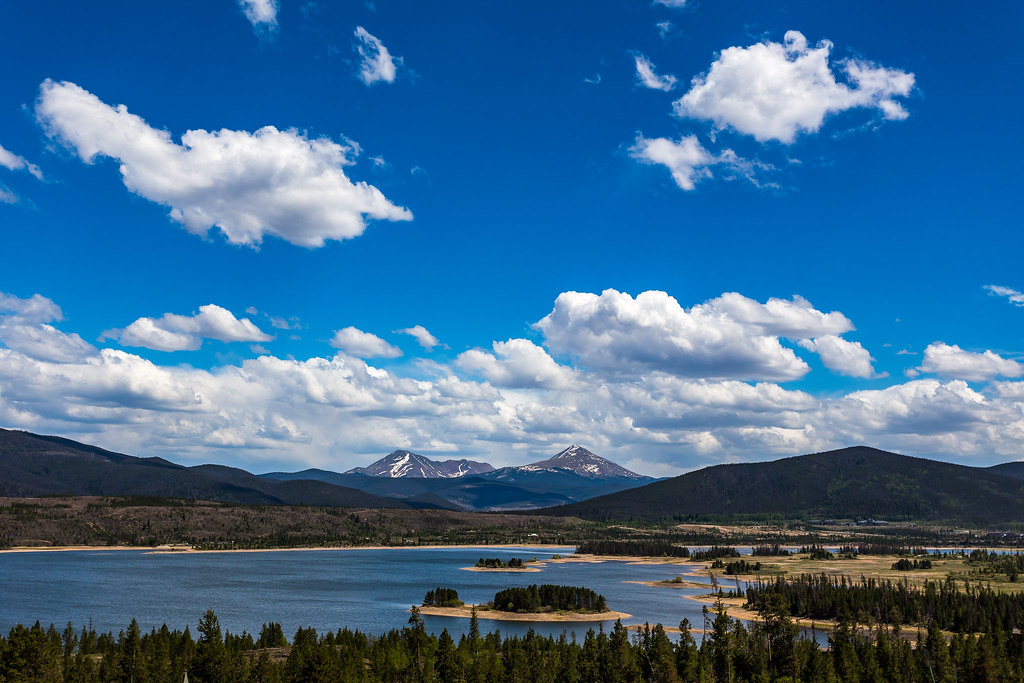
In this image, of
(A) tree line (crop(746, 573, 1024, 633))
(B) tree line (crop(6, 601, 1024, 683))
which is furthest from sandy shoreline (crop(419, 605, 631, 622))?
(B) tree line (crop(6, 601, 1024, 683))

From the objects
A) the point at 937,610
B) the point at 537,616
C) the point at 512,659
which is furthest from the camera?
the point at 537,616

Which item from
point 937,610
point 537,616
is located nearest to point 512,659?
point 537,616

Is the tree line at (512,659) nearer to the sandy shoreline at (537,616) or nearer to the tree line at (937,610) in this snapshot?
the tree line at (937,610)

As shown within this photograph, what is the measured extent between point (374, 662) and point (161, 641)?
104 feet

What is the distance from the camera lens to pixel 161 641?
4909 inches

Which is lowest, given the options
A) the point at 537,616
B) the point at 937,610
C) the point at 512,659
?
the point at 537,616

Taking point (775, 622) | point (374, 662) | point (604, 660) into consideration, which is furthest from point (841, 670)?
point (374, 662)

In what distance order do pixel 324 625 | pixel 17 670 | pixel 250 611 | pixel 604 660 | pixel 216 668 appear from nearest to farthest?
pixel 17 670 < pixel 216 668 < pixel 604 660 < pixel 324 625 < pixel 250 611

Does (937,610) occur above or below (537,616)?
above

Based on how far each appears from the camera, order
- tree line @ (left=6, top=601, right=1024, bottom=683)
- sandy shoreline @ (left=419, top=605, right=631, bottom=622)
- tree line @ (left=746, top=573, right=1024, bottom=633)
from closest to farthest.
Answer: tree line @ (left=6, top=601, right=1024, bottom=683), tree line @ (left=746, top=573, right=1024, bottom=633), sandy shoreline @ (left=419, top=605, right=631, bottom=622)

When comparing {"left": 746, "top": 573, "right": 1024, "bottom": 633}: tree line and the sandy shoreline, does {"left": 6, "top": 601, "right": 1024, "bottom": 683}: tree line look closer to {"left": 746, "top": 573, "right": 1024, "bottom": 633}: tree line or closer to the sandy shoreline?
{"left": 746, "top": 573, "right": 1024, "bottom": 633}: tree line

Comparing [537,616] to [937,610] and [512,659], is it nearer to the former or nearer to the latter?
[512,659]

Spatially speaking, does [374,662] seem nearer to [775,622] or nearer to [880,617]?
[775,622]

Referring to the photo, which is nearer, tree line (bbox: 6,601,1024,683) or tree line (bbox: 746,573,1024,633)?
tree line (bbox: 6,601,1024,683)
